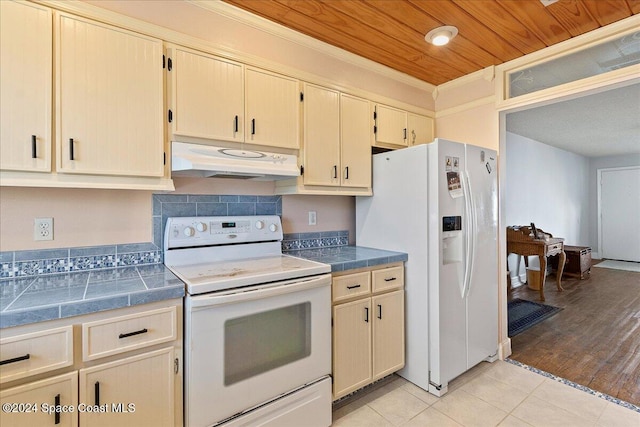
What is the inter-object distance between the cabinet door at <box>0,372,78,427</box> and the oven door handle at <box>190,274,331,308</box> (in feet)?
1.68

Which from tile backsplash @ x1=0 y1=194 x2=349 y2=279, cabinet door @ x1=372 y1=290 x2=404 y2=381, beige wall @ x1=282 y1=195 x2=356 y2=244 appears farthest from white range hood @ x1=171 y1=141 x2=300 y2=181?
cabinet door @ x1=372 y1=290 x2=404 y2=381

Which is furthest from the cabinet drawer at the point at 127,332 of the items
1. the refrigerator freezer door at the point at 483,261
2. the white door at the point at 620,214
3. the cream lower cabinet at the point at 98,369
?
the white door at the point at 620,214

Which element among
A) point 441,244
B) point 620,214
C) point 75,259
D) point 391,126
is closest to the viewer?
point 75,259

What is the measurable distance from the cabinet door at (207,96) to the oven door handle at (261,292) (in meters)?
0.92

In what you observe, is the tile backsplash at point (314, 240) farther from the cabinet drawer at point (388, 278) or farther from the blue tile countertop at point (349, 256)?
the cabinet drawer at point (388, 278)

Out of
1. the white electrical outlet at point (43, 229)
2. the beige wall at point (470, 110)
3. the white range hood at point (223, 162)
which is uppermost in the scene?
the beige wall at point (470, 110)

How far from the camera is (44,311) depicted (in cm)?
111

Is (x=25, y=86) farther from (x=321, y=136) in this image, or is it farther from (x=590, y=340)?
(x=590, y=340)

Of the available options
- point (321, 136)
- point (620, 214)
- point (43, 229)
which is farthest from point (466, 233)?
point (620, 214)

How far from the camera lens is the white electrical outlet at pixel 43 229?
157cm

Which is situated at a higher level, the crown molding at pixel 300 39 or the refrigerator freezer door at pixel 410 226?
the crown molding at pixel 300 39

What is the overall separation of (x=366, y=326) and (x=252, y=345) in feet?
2.78

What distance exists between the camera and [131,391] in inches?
51.0

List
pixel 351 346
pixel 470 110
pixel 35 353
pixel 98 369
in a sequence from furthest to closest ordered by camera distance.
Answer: pixel 470 110
pixel 351 346
pixel 98 369
pixel 35 353
